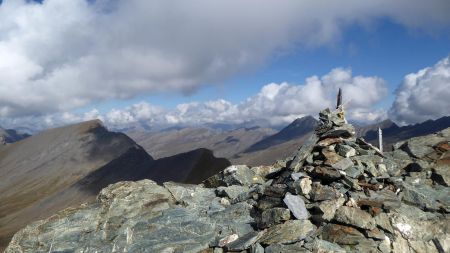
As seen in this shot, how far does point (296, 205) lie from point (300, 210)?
0.40 meters

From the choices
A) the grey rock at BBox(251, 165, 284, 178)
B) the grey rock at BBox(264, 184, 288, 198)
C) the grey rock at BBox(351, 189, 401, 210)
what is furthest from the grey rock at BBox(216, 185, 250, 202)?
the grey rock at BBox(351, 189, 401, 210)

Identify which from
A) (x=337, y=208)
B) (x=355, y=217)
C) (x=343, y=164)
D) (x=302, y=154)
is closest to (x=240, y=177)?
(x=302, y=154)

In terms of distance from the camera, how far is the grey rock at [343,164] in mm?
29798

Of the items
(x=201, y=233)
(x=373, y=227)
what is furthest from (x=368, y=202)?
(x=201, y=233)

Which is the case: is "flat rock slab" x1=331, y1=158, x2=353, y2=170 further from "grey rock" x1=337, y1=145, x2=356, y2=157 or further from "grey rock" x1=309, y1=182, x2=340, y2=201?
"grey rock" x1=309, y1=182, x2=340, y2=201

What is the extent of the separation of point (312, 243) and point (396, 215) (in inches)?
253

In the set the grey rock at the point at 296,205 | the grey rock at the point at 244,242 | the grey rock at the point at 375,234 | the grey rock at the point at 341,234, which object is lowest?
the grey rock at the point at 375,234

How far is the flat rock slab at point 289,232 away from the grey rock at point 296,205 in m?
0.48

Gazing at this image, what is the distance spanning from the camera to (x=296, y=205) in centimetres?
2650

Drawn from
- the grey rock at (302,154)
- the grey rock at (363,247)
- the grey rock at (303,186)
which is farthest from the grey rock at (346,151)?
the grey rock at (363,247)

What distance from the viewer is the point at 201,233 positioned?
94.3ft

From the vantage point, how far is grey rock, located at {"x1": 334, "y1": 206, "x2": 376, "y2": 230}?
988 inches

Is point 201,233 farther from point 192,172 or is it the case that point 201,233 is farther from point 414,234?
point 192,172

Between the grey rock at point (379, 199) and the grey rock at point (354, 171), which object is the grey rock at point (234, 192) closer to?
the grey rock at point (354, 171)
